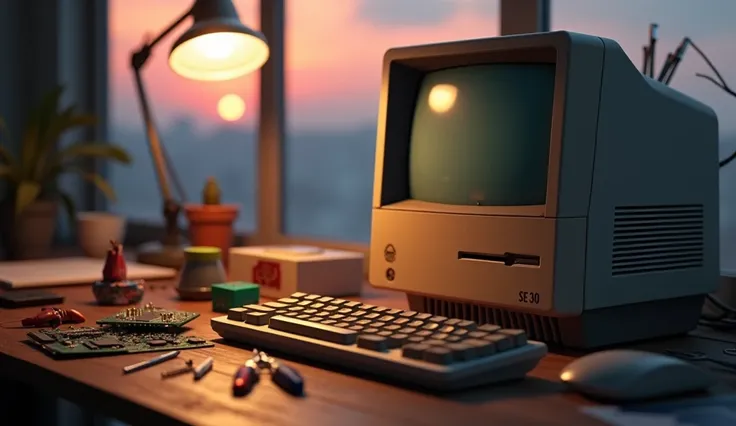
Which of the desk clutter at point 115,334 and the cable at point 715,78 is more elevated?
the cable at point 715,78

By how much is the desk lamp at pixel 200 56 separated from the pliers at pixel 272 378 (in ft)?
2.75

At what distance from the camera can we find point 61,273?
64.1 inches

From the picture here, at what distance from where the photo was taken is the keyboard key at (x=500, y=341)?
843 mm

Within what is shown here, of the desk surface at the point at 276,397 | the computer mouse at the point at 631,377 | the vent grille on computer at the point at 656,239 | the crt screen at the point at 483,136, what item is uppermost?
the crt screen at the point at 483,136

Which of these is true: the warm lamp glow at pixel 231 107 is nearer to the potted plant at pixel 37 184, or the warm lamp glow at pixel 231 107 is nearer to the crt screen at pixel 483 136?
the potted plant at pixel 37 184

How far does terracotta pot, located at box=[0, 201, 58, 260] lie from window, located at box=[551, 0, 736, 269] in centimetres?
132

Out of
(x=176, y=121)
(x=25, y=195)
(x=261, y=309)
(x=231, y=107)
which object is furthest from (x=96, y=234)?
(x=261, y=309)

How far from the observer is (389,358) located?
2.74 feet

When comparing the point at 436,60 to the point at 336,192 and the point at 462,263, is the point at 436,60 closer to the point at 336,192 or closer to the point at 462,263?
the point at 462,263

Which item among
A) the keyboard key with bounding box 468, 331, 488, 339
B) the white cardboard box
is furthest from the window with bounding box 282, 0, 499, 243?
the keyboard key with bounding box 468, 331, 488, 339

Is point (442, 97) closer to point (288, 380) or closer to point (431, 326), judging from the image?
point (431, 326)

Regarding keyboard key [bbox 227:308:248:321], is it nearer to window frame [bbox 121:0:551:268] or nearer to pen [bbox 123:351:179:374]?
pen [bbox 123:351:179:374]

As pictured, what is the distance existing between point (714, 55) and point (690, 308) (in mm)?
422

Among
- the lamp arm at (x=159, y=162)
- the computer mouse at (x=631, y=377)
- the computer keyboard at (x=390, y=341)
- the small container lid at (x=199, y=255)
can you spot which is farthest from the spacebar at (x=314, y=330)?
the lamp arm at (x=159, y=162)
